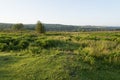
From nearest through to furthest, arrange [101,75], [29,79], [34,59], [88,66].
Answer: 1. [29,79]
2. [101,75]
3. [88,66]
4. [34,59]

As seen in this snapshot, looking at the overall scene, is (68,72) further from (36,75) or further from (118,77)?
(118,77)

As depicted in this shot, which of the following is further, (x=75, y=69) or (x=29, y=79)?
(x=75, y=69)

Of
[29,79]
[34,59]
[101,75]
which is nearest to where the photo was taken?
[29,79]

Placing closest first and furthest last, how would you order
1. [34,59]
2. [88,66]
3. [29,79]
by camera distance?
[29,79]
[88,66]
[34,59]

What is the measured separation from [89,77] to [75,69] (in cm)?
76

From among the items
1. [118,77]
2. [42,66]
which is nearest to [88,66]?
[118,77]

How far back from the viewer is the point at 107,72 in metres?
8.76

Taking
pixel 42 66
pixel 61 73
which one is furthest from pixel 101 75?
pixel 42 66

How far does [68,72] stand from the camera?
826cm

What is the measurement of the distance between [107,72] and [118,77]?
547 mm

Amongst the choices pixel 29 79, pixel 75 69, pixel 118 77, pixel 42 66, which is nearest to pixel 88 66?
pixel 75 69

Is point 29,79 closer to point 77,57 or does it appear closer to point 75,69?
point 75,69

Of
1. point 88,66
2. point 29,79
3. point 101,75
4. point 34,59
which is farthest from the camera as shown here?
point 34,59

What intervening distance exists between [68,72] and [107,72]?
1750 mm
